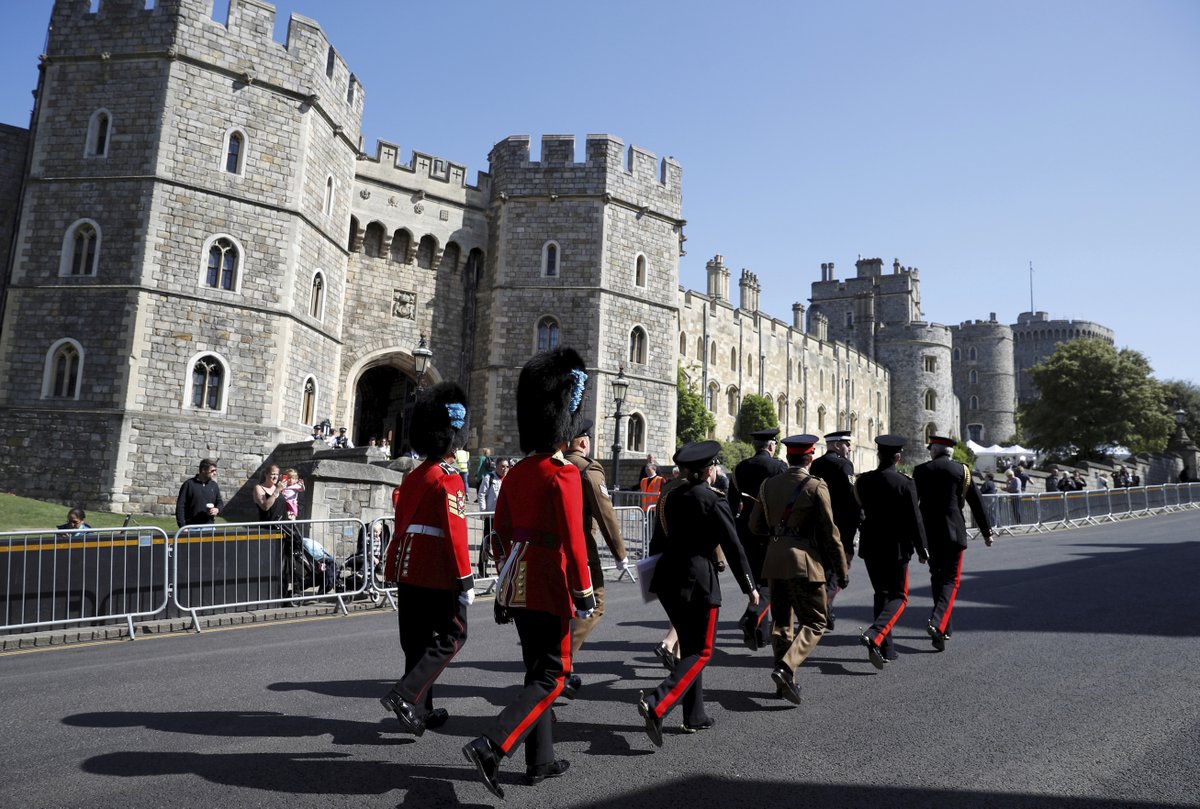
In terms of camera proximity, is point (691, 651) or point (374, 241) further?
point (374, 241)

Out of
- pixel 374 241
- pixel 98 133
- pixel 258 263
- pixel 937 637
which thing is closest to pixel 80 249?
pixel 98 133

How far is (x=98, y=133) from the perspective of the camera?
18484mm

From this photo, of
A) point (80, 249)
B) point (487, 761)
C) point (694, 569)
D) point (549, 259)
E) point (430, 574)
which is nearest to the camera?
point (487, 761)

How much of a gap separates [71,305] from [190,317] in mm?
2597

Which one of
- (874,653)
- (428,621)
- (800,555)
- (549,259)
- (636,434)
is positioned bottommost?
(874,653)

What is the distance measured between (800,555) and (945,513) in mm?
2374

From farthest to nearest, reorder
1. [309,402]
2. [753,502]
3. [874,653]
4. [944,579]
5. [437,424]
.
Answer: [309,402] → [753,502] → [944,579] → [874,653] → [437,424]

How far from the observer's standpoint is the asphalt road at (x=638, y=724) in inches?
143

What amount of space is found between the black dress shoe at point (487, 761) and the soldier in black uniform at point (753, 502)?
3.71m

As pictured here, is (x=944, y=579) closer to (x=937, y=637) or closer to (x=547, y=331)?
(x=937, y=637)

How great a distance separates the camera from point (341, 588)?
1007 cm

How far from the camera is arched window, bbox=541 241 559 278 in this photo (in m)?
24.1

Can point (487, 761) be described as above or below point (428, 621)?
below

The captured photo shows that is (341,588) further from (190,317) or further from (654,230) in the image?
(654,230)
